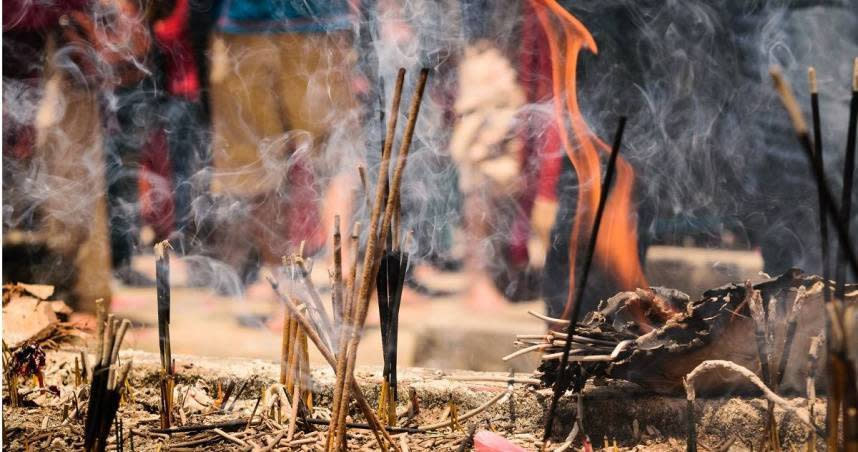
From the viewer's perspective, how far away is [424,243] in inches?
231

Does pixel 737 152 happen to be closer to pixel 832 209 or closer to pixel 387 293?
pixel 387 293

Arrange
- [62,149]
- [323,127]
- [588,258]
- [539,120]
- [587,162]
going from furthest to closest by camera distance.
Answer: [62,149] < [323,127] < [539,120] < [587,162] < [588,258]

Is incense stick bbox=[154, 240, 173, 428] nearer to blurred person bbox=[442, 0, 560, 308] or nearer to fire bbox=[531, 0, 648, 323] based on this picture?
blurred person bbox=[442, 0, 560, 308]

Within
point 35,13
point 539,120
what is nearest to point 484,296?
point 539,120

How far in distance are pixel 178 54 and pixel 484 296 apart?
3.29 metres

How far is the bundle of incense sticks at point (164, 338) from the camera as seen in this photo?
12.5 ft

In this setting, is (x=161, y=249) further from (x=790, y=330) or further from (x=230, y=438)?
(x=790, y=330)

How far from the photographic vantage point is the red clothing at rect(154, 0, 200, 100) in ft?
20.2

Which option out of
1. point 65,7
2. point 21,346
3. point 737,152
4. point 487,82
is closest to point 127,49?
point 65,7

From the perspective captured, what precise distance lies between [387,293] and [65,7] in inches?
176

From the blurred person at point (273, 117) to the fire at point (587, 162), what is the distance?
165 cm

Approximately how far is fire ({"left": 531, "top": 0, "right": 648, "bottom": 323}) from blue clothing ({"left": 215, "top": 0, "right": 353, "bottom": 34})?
1.59 meters

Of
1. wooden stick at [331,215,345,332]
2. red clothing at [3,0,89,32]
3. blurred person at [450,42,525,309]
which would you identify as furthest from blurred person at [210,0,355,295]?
wooden stick at [331,215,345,332]

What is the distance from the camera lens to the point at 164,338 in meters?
3.91
